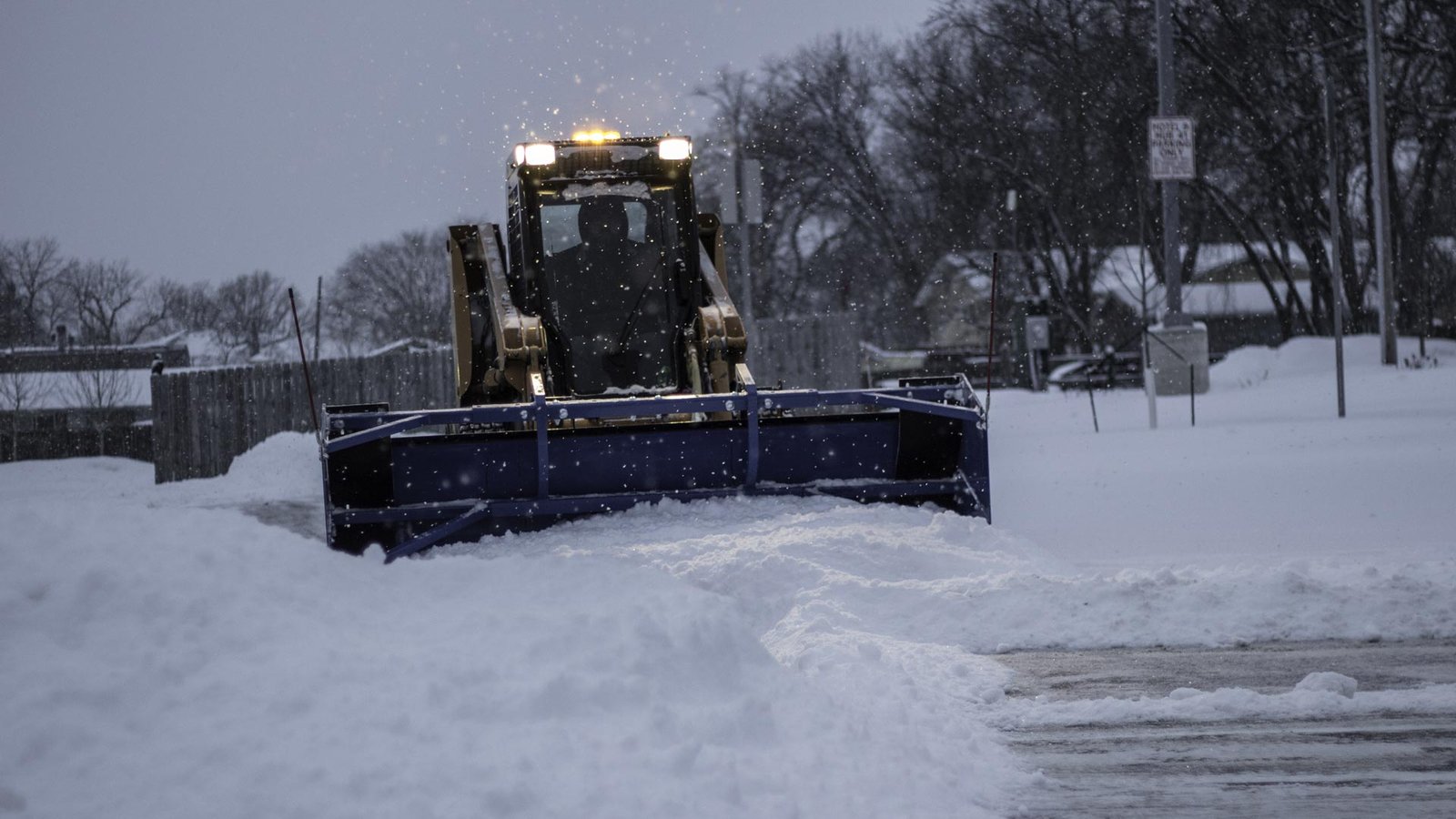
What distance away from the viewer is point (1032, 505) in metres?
11.6

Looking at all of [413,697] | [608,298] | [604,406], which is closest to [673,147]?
[608,298]

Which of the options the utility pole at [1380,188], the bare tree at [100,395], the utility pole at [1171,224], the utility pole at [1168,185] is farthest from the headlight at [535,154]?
the bare tree at [100,395]

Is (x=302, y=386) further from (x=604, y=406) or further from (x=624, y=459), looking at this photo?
(x=604, y=406)

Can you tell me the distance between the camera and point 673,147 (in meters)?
10.8

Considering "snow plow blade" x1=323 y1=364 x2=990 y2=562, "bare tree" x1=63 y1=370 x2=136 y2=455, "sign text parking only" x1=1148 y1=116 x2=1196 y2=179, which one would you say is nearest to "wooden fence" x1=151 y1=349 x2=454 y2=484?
"bare tree" x1=63 y1=370 x2=136 y2=455

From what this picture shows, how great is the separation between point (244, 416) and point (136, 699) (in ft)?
60.7

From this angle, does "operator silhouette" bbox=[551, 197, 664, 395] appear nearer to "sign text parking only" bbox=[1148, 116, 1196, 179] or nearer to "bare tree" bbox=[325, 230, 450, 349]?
"sign text parking only" bbox=[1148, 116, 1196, 179]

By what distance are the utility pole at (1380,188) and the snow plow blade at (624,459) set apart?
14518 mm

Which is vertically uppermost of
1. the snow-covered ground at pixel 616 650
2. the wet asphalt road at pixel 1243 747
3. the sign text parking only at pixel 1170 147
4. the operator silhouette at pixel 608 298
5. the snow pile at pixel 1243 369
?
the sign text parking only at pixel 1170 147

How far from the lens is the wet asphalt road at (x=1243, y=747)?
425 centimetres

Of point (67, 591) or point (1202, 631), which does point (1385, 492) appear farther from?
point (67, 591)

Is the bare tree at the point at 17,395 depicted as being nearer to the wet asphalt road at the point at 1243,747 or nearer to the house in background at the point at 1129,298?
the house in background at the point at 1129,298

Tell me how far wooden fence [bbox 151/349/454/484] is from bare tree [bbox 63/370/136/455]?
6.37 m

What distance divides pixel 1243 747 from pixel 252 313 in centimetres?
5172
